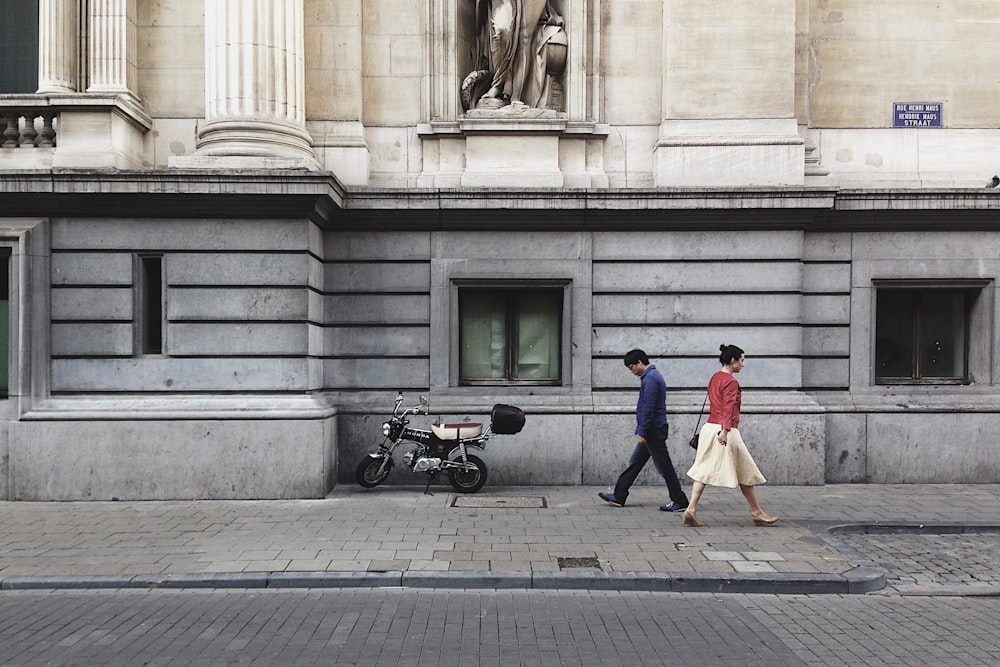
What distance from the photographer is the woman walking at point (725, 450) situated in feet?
26.5

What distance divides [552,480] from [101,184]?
7.20m

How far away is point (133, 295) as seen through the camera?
10.1 m

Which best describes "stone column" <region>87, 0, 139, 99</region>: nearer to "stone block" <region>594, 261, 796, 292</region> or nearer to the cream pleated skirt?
"stone block" <region>594, 261, 796, 292</region>

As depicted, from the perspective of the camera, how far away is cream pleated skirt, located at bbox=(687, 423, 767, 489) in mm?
8070

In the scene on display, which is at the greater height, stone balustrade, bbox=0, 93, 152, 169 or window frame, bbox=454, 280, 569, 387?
stone balustrade, bbox=0, 93, 152, 169

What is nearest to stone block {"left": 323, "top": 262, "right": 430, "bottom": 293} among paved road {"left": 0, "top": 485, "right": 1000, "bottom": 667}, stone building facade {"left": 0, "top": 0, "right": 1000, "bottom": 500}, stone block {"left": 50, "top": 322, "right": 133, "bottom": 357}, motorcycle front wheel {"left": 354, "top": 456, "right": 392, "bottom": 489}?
stone building facade {"left": 0, "top": 0, "right": 1000, "bottom": 500}

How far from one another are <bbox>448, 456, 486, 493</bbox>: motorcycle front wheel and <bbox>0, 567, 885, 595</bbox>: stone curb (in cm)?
356

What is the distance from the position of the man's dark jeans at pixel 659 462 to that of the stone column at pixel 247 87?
229 inches

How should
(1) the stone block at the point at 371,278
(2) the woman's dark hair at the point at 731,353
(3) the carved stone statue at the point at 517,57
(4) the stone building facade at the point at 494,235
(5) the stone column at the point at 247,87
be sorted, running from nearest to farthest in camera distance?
1. (2) the woman's dark hair at the point at 731,353
2. (4) the stone building facade at the point at 494,235
3. (5) the stone column at the point at 247,87
4. (1) the stone block at the point at 371,278
5. (3) the carved stone statue at the point at 517,57

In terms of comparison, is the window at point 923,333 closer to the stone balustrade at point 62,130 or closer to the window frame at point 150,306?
the window frame at point 150,306

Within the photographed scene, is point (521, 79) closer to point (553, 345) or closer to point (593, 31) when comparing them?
point (593, 31)

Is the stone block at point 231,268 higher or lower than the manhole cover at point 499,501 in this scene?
higher

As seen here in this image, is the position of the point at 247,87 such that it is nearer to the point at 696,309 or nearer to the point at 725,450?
the point at 696,309

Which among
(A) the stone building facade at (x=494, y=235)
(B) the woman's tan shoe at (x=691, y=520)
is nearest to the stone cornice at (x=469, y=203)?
(A) the stone building facade at (x=494, y=235)
